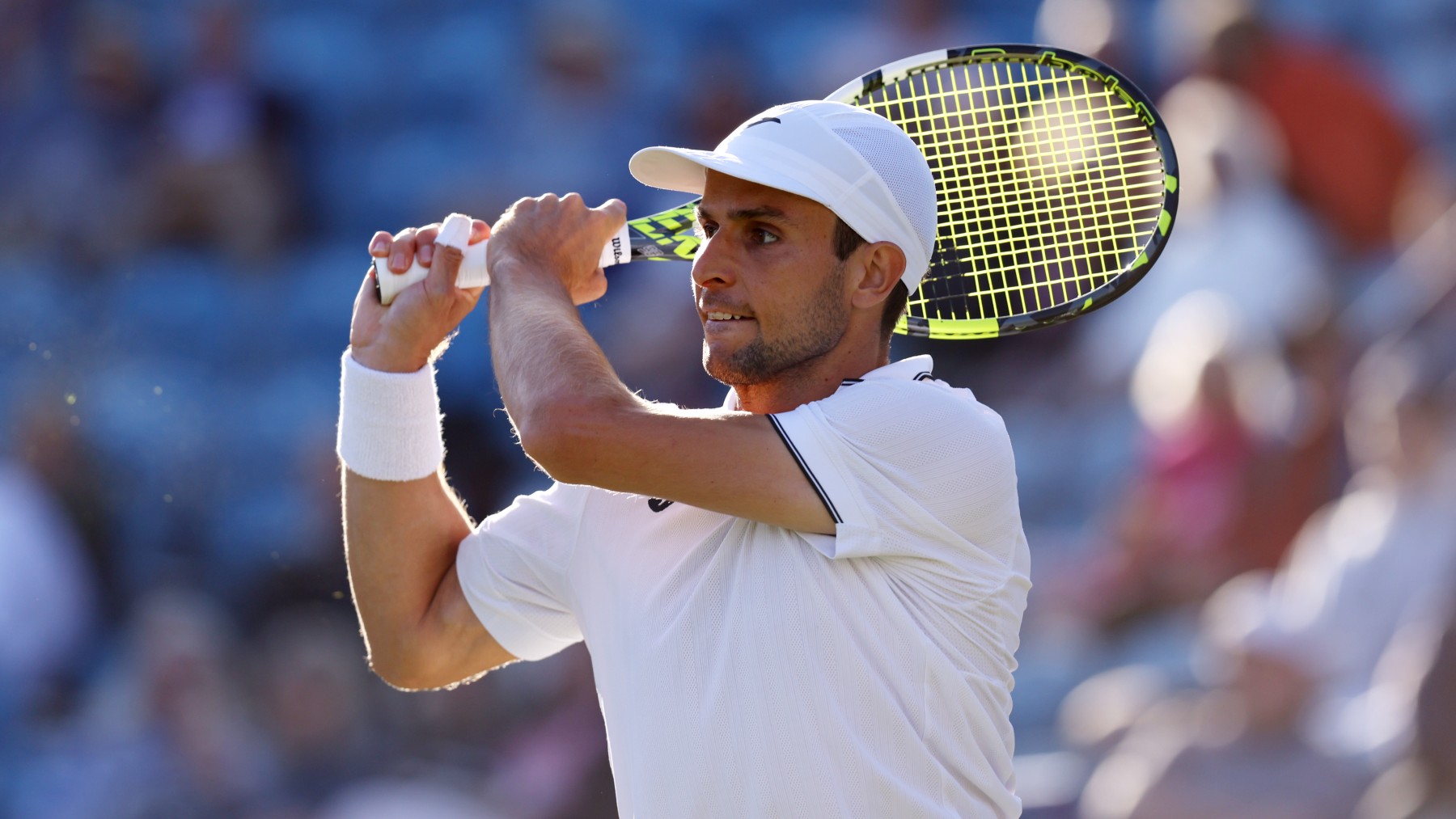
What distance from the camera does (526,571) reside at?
2658 mm

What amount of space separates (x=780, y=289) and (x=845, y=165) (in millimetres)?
205

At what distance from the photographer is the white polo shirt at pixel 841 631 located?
7.41ft

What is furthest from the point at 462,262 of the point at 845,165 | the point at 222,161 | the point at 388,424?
the point at 222,161

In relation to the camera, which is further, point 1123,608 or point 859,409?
point 1123,608

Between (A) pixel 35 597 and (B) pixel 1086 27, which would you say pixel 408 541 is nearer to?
(A) pixel 35 597

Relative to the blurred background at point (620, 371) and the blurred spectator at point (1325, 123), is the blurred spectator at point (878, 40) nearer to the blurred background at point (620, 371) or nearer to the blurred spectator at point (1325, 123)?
the blurred background at point (620, 371)

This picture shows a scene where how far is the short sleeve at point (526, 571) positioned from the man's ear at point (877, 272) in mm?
532

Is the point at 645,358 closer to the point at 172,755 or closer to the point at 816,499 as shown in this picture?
the point at 172,755

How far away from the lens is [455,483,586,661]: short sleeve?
8.64 ft

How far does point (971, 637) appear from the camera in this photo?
94.3 inches

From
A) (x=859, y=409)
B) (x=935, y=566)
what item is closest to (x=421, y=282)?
(x=859, y=409)

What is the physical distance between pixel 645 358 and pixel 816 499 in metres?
3.73

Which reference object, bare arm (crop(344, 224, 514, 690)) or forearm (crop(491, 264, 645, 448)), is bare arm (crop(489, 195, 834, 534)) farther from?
bare arm (crop(344, 224, 514, 690))

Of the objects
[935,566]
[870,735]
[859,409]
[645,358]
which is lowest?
[645,358]
